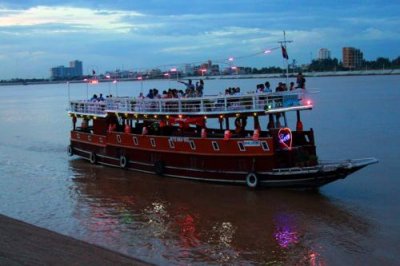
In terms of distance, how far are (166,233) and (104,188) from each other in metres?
8.92

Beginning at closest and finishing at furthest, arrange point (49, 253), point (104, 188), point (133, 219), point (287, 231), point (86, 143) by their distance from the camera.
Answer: point (49, 253) < point (287, 231) < point (133, 219) < point (104, 188) < point (86, 143)

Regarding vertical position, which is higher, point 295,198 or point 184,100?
point 184,100

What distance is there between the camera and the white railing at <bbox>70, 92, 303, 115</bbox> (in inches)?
995

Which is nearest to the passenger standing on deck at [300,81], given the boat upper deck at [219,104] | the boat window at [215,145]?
the boat upper deck at [219,104]

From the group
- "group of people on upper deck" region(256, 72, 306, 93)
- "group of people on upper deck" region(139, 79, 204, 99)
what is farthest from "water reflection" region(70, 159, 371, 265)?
"group of people on upper deck" region(256, 72, 306, 93)

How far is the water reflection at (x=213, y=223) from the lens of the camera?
16.7 m

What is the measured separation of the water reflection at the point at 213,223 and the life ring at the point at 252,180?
1.05 feet

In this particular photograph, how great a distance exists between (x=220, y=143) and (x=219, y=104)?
2113mm

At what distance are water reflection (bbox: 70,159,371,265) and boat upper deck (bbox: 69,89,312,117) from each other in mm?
3553

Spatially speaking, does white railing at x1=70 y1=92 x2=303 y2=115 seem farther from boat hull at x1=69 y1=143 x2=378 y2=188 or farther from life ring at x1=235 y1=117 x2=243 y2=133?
boat hull at x1=69 y1=143 x2=378 y2=188

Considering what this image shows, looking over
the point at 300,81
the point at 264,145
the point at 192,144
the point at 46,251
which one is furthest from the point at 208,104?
the point at 46,251

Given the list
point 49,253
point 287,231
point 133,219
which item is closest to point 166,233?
point 133,219

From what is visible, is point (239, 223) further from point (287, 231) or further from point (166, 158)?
point (166, 158)

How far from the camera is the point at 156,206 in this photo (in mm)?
22938
